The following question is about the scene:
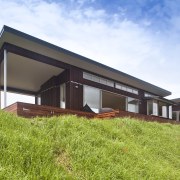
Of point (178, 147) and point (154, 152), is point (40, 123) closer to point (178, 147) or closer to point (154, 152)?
point (154, 152)

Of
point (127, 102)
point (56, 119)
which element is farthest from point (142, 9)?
point (127, 102)

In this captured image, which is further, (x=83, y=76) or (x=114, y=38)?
(x=83, y=76)

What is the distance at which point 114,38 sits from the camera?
36.1 feet

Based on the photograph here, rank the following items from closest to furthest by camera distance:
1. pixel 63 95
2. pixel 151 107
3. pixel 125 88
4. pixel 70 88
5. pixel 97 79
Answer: pixel 70 88 < pixel 63 95 < pixel 97 79 < pixel 125 88 < pixel 151 107

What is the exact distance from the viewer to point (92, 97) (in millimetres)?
19688

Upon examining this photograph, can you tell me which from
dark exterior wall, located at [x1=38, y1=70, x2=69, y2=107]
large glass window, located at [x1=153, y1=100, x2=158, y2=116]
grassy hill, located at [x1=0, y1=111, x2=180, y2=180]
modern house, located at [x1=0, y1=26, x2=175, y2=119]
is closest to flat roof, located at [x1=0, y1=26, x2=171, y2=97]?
modern house, located at [x1=0, y1=26, x2=175, y2=119]

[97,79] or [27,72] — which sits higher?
[27,72]

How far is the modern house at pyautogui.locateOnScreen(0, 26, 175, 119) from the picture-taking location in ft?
50.3

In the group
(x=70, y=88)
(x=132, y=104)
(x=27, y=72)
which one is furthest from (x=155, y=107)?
(x=27, y=72)

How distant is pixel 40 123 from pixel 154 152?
3.90m

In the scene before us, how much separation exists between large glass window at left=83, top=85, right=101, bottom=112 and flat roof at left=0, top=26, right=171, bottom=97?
1.45m

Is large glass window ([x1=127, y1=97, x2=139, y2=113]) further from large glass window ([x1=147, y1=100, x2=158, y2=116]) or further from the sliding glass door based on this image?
large glass window ([x1=147, y1=100, x2=158, y2=116])

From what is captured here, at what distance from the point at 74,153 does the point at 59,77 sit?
1363 cm

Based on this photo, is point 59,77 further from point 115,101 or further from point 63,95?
point 115,101
